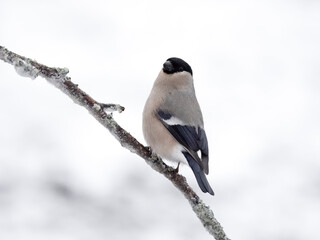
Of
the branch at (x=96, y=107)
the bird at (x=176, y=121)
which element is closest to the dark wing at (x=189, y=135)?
the bird at (x=176, y=121)

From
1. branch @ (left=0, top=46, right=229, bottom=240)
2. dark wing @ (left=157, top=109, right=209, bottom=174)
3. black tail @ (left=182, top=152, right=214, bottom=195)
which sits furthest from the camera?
dark wing @ (left=157, top=109, right=209, bottom=174)

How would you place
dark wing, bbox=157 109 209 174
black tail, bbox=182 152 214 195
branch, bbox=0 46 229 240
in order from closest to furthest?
branch, bbox=0 46 229 240, black tail, bbox=182 152 214 195, dark wing, bbox=157 109 209 174

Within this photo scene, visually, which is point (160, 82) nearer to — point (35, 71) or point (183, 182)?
point (183, 182)

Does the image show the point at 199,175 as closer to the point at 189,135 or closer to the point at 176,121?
the point at 189,135

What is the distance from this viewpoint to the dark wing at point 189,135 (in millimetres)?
3848

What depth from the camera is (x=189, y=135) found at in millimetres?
3979

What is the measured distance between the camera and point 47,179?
658 cm

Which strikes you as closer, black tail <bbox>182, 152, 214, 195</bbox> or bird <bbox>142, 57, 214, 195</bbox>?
black tail <bbox>182, 152, 214, 195</bbox>

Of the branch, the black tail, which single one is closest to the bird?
the black tail

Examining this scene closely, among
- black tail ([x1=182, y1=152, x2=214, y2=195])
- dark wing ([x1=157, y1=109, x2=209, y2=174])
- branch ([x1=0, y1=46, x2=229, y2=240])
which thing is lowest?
branch ([x1=0, y1=46, x2=229, y2=240])

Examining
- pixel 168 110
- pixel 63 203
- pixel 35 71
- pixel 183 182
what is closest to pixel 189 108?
pixel 168 110

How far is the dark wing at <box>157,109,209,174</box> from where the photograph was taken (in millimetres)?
3848

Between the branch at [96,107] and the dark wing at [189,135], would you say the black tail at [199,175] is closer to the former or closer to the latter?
the dark wing at [189,135]

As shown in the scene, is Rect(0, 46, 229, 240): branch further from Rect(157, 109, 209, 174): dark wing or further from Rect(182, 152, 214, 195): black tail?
Rect(157, 109, 209, 174): dark wing
